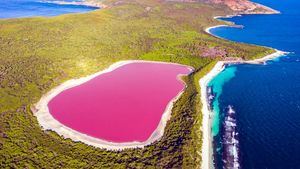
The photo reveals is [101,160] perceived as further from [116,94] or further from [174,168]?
[116,94]

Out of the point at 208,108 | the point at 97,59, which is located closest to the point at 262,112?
the point at 208,108

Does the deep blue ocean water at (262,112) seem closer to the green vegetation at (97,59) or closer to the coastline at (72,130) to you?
the green vegetation at (97,59)

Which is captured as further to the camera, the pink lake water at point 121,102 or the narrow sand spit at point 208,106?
the pink lake water at point 121,102

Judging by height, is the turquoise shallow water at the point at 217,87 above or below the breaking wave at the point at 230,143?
above

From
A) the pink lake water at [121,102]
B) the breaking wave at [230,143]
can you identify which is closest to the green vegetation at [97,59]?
the pink lake water at [121,102]

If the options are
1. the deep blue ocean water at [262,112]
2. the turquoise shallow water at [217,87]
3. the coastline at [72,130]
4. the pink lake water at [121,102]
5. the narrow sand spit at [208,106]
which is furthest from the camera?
the turquoise shallow water at [217,87]
